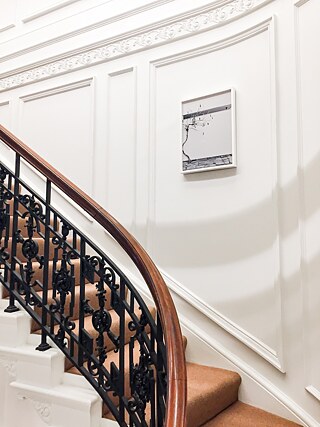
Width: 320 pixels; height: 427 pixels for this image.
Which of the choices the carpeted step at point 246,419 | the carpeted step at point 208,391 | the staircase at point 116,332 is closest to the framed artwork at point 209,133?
the staircase at point 116,332

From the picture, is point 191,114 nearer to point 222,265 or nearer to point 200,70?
point 200,70

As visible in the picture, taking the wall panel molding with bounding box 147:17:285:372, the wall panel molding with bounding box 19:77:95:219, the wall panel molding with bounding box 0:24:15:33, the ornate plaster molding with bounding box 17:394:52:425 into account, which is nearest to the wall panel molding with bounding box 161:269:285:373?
the wall panel molding with bounding box 147:17:285:372

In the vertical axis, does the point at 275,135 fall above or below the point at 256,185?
above

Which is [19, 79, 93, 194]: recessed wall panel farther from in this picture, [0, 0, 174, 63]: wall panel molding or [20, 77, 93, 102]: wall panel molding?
[0, 0, 174, 63]: wall panel molding

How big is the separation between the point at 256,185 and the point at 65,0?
103 inches

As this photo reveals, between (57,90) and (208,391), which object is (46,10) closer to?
(57,90)

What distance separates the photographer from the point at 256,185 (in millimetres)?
2775

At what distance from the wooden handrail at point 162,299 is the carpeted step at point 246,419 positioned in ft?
3.01

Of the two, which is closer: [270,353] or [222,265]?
[270,353]

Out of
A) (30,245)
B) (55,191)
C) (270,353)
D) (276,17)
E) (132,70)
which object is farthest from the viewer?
(55,191)

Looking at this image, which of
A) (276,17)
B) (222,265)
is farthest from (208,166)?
(276,17)

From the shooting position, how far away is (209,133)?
3.01 metres

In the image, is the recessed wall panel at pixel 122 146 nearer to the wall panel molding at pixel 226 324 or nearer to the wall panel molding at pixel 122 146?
the wall panel molding at pixel 122 146

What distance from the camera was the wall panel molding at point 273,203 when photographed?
101 inches
